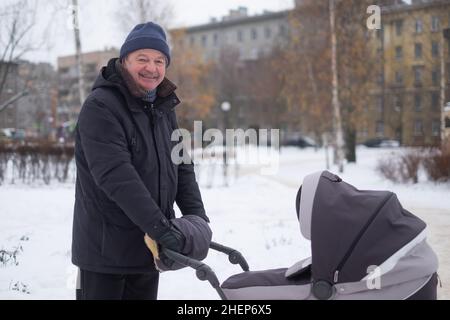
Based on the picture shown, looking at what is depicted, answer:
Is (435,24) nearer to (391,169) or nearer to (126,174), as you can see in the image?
(391,169)

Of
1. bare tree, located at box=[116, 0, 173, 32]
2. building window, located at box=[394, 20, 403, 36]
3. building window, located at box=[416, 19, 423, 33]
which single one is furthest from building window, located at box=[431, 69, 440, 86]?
bare tree, located at box=[116, 0, 173, 32]

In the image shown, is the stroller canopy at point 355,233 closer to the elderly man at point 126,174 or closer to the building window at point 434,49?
the elderly man at point 126,174

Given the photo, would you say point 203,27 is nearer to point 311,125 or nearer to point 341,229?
point 311,125

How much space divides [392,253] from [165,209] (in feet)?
3.94

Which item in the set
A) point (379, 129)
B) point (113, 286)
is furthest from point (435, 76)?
point (379, 129)

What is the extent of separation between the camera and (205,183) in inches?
598

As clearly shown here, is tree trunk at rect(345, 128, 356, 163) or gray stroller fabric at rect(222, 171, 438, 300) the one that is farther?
tree trunk at rect(345, 128, 356, 163)

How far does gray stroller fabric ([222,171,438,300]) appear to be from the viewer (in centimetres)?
230

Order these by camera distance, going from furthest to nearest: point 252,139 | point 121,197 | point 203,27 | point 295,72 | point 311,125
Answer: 1. point 203,27
2. point 252,139
3. point 311,125
4. point 295,72
5. point 121,197

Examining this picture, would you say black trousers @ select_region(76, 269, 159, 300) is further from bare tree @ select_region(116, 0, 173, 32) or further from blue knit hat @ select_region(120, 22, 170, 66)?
bare tree @ select_region(116, 0, 173, 32)

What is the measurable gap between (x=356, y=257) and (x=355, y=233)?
0.12m

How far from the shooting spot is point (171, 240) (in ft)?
7.40

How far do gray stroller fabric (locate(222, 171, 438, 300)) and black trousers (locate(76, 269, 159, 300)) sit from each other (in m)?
0.51
